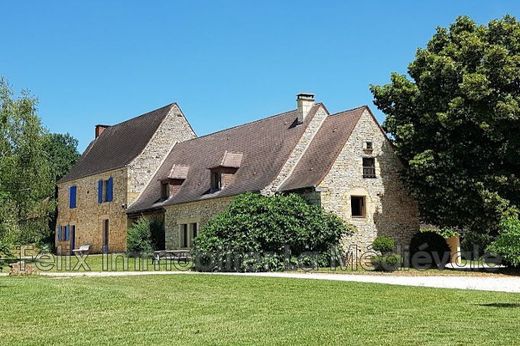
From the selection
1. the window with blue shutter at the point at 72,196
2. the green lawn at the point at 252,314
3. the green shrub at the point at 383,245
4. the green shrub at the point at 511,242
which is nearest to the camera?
the green lawn at the point at 252,314

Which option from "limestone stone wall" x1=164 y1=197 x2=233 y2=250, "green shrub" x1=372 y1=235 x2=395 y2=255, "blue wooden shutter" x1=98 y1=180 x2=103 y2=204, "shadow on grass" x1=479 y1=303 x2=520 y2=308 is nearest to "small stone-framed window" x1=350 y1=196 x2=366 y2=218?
"green shrub" x1=372 y1=235 x2=395 y2=255

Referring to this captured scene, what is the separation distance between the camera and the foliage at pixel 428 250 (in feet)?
86.5

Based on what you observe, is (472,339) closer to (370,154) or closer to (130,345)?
(130,345)

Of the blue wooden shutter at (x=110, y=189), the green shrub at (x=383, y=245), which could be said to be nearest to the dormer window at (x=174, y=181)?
the blue wooden shutter at (x=110, y=189)

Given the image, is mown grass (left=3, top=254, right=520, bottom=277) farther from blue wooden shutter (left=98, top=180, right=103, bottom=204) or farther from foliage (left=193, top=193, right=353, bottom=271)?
blue wooden shutter (left=98, top=180, right=103, bottom=204)

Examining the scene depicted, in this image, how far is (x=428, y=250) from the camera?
26469 millimetres

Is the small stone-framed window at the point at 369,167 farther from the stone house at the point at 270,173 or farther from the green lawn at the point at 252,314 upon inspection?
the green lawn at the point at 252,314

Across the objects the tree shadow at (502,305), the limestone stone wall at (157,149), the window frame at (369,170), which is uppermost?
the limestone stone wall at (157,149)

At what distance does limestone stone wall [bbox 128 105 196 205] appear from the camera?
36234mm

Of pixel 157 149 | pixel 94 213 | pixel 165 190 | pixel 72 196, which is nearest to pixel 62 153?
pixel 72 196

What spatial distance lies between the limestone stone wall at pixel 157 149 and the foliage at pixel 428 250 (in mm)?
15702

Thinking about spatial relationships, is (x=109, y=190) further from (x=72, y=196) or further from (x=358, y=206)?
(x=358, y=206)

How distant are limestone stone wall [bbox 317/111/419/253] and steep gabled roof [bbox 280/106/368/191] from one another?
0.23 meters

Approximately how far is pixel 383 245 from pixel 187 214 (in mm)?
9801
